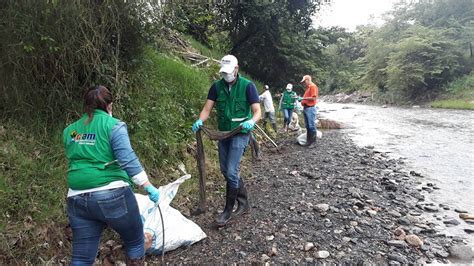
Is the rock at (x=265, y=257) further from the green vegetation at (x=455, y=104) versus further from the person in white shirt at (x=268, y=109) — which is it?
the green vegetation at (x=455, y=104)

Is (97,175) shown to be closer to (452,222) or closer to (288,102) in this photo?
(452,222)

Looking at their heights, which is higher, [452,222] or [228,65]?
[228,65]

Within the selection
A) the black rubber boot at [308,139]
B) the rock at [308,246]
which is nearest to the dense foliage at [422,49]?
the black rubber boot at [308,139]

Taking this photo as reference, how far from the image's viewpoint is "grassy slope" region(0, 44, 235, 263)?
331 centimetres

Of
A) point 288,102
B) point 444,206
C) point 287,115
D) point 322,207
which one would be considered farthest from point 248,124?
point 287,115

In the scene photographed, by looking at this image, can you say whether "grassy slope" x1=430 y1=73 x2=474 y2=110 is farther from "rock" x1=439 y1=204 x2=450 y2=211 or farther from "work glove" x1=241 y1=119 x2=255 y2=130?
"work glove" x1=241 y1=119 x2=255 y2=130

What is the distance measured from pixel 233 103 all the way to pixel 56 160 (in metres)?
2.30

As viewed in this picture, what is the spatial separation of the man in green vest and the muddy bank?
548mm

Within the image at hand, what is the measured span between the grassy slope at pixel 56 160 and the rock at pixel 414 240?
3.05 meters

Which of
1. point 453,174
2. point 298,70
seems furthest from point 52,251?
point 298,70

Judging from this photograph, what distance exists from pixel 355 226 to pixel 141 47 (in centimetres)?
438

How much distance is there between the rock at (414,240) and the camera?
416 centimetres

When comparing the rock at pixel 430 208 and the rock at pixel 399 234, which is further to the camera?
the rock at pixel 430 208

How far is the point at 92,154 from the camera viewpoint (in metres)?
2.59
